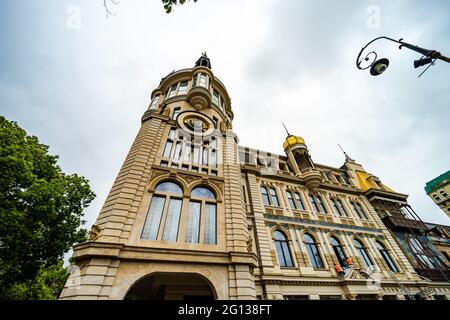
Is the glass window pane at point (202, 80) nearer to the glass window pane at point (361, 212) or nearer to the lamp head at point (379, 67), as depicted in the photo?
the lamp head at point (379, 67)

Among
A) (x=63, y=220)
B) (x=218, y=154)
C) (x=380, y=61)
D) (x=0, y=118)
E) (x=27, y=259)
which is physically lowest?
(x=27, y=259)

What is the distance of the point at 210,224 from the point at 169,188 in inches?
129

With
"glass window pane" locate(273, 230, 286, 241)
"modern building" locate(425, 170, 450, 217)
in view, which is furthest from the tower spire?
"modern building" locate(425, 170, 450, 217)

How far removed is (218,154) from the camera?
47.9ft

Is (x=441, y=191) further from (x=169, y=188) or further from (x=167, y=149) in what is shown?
(x=169, y=188)

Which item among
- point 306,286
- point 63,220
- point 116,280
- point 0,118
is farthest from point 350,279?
point 0,118

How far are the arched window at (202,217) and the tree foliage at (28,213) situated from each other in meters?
9.45

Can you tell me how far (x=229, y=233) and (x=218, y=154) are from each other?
20.3 feet

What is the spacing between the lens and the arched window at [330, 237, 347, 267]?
51.7 feet

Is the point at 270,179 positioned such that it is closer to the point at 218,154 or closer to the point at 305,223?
the point at 305,223

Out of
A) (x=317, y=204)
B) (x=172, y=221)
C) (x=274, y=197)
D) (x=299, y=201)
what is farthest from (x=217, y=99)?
(x=317, y=204)

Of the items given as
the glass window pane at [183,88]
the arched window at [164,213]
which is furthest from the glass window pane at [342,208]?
the glass window pane at [183,88]

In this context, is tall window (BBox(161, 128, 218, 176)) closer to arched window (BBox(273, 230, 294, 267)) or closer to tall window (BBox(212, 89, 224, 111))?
tall window (BBox(212, 89, 224, 111))

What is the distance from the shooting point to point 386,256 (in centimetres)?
1797
